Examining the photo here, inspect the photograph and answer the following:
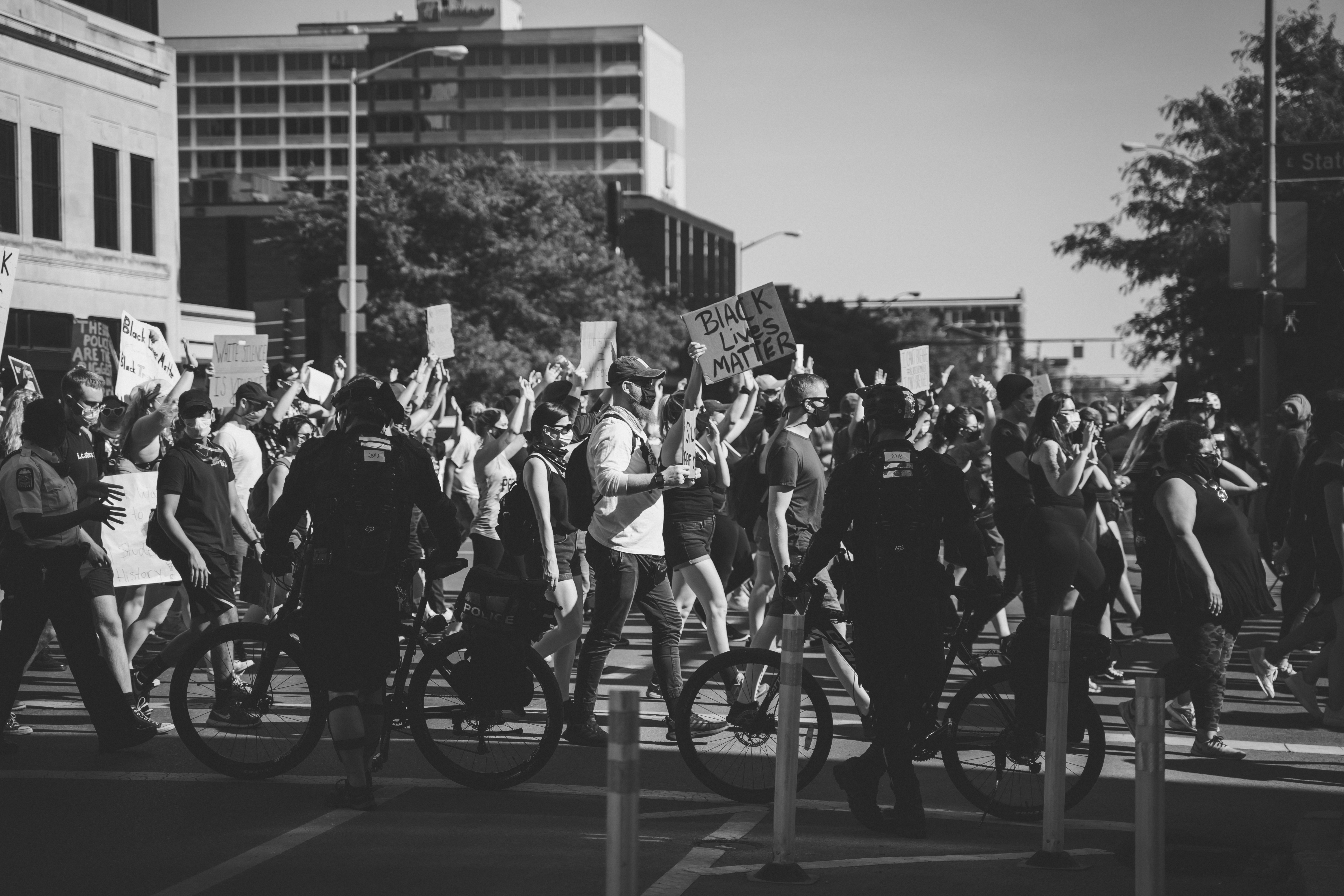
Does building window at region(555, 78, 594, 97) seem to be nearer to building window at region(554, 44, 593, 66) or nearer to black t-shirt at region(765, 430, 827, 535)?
building window at region(554, 44, 593, 66)

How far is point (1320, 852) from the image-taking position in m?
5.75

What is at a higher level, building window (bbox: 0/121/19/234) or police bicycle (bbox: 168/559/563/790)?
building window (bbox: 0/121/19/234)

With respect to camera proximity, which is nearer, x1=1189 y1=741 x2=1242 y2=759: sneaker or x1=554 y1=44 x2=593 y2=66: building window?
x1=1189 y1=741 x2=1242 y2=759: sneaker

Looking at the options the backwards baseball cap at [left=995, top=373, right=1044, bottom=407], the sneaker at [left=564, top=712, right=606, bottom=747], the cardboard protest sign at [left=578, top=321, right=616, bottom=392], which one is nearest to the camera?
the sneaker at [left=564, top=712, right=606, bottom=747]

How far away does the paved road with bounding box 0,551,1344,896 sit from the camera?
217 inches

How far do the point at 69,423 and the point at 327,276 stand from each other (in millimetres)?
43687

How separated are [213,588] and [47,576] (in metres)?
1.17

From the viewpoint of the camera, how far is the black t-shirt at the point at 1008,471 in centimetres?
930

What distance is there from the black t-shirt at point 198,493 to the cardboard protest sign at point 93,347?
709 centimetres

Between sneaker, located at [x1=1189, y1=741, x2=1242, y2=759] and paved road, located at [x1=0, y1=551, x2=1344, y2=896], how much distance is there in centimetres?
8

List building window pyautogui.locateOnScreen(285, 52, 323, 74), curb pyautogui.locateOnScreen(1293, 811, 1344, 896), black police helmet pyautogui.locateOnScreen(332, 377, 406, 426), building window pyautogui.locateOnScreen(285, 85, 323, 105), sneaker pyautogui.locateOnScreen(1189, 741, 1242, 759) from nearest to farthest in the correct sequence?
curb pyautogui.locateOnScreen(1293, 811, 1344, 896)
black police helmet pyautogui.locateOnScreen(332, 377, 406, 426)
sneaker pyautogui.locateOnScreen(1189, 741, 1242, 759)
building window pyautogui.locateOnScreen(285, 52, 323, 74)
building window pyautogui.locateOnScreen(285, 85, 323, 105)

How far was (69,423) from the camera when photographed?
26.0 feet

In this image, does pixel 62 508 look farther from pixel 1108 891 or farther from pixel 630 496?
pixel 1108 891

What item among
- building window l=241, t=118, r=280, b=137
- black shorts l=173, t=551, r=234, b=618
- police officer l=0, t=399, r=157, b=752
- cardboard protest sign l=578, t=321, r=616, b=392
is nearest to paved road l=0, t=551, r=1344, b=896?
police officer l=0, t=399, r=157, b=752
